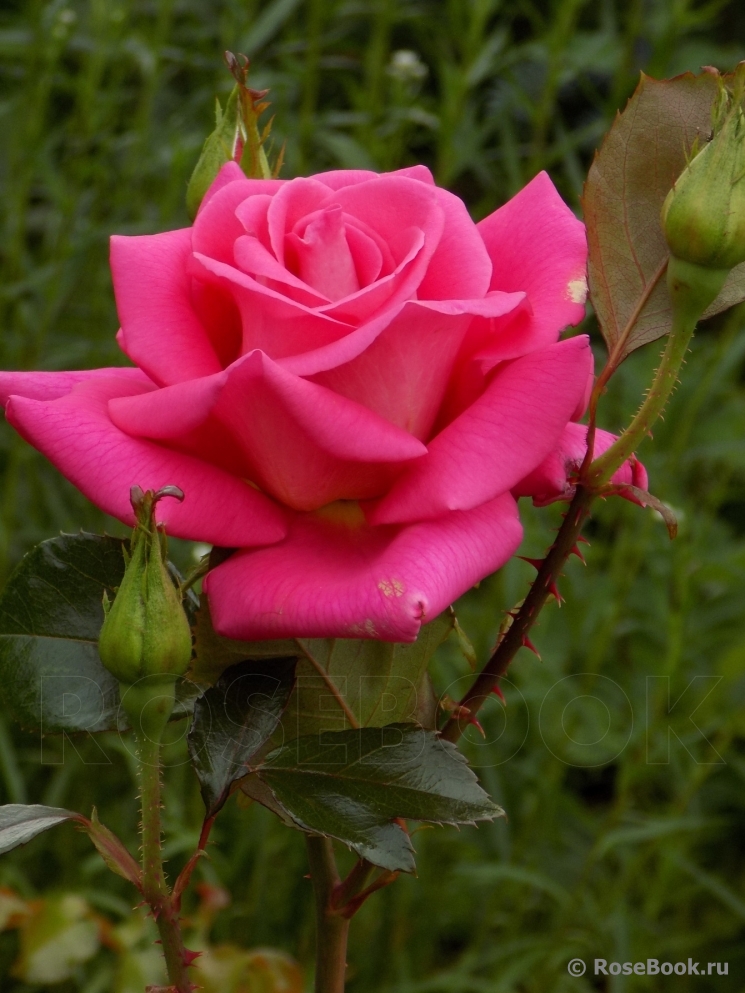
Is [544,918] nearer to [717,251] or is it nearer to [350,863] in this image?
[350,863]

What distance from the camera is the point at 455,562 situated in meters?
0.34

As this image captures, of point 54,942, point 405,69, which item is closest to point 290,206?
point 54,942

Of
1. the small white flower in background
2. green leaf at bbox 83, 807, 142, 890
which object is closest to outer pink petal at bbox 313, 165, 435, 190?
green leaf at bbox 83, 807, 142, 890

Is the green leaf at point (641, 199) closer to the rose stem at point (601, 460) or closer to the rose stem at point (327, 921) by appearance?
the rose stem at point (601, 460)

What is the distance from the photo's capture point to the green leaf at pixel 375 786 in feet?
1.11

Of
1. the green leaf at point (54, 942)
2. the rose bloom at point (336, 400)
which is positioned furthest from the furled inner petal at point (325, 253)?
the green leaf at point (54, 942)

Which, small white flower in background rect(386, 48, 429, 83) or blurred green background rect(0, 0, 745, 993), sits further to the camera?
small white flower in background rect(386, 48, 429, 83)

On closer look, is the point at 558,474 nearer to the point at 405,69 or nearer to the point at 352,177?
the point at 352,177

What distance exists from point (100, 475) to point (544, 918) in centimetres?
136

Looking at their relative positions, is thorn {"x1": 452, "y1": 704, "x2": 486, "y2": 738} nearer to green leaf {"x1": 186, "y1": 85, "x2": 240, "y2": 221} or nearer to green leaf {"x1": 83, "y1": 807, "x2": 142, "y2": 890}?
green leaf {"x1": 83, "y1": 807, "x2": 142, "y2": 890}

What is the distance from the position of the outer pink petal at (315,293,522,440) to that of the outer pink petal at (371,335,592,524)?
23 millimetres

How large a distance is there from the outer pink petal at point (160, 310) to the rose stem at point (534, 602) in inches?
5.2

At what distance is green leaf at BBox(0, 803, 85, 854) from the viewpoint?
1.11ft

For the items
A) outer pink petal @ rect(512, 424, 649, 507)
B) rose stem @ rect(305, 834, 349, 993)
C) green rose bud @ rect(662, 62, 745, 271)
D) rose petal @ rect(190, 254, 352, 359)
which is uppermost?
green rose bud @ rect(662, 62, 745, 271)
